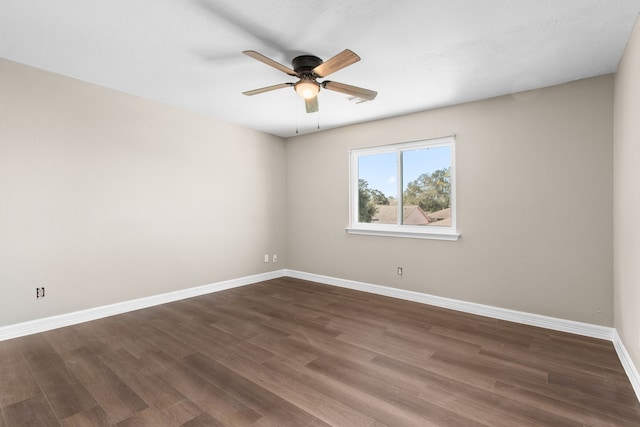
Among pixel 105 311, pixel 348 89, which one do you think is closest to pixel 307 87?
pixel 348 89

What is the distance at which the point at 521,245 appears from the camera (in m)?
3.11

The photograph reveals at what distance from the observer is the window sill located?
3.57 metres

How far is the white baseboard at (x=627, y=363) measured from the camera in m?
1.90

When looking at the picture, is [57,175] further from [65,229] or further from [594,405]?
[594,405]

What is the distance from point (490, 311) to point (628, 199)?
1.64m

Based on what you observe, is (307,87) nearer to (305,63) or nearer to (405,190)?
(305,63)

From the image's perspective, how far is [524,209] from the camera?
3090 millimetres

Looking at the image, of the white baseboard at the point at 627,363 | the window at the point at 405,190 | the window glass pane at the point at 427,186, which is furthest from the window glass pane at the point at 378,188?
the white baseboard at the point at 627,363

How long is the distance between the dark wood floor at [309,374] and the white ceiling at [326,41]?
7.82 ft

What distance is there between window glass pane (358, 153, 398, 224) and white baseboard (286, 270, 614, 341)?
0.95 metres

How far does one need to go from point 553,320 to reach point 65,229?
4.82 m

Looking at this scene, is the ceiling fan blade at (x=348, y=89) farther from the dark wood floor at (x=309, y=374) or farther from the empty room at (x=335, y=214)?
the dark wood floor at (x=309, y=374)

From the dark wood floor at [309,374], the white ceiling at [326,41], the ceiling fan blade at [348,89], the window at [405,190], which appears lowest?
the dark wood floor at [309,374]

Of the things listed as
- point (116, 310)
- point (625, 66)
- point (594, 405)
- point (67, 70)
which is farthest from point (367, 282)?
point (67, 70)
